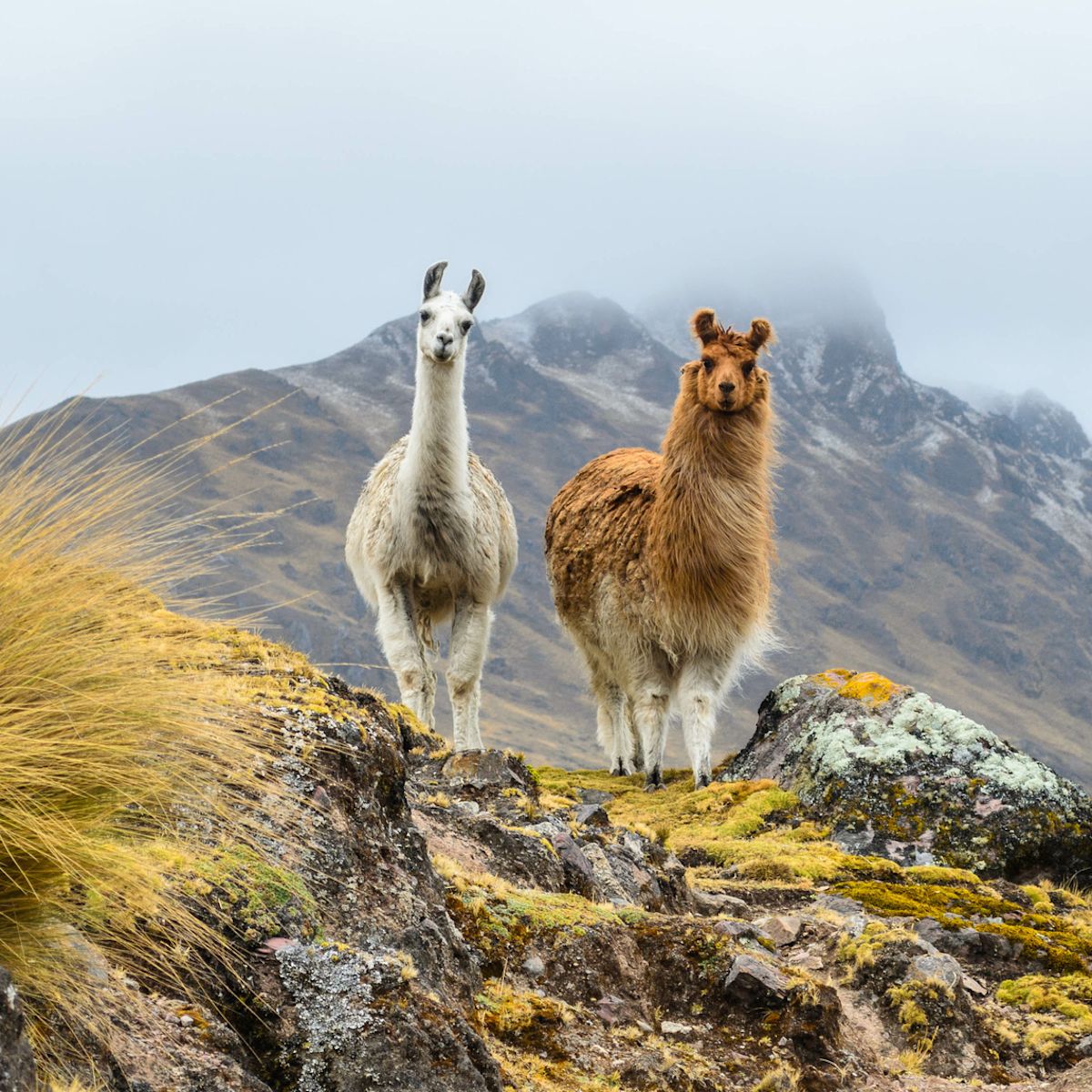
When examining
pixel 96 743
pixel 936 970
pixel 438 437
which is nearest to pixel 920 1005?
pixel 936 970

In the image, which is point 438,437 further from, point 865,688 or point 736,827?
point 865,688

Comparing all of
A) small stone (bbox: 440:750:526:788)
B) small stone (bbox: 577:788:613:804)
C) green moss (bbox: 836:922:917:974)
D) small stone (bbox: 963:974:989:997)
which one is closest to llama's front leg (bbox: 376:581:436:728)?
small stone (bbox: 577:788:613:804)

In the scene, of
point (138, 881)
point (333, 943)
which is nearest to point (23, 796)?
point (138, 881)

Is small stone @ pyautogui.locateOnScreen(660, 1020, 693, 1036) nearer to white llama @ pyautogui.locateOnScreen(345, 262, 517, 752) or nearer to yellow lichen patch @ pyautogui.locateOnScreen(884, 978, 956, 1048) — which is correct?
yellow lichen patch @ pyautogui.locateOnScreen(884, 978, 956, 1048)

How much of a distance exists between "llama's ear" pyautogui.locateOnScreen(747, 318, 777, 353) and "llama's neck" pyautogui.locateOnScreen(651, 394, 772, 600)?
2.24 feet

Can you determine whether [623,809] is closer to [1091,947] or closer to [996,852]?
[996,852]

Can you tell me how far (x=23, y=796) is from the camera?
3607 mm

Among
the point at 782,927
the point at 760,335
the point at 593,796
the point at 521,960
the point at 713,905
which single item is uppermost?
the point at 760,335

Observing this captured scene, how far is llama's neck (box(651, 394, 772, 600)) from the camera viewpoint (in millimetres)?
13711

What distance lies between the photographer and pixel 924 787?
38.8 feet

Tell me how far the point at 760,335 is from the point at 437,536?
4295 millimetres

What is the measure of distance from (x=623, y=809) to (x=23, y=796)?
9425mm

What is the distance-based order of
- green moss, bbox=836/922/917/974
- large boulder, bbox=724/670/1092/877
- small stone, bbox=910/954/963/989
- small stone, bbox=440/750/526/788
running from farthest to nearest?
1. large boulder, bbox=724/670/1092/877
2. small stone, bbox=440/750/526/788
3. green moss, bbox=836/922/917/974
4. small stone, bbox=910/954/963/989

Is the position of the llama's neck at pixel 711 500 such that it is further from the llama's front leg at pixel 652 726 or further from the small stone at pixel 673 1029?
the small stone at pixel 673 1029
